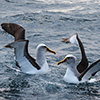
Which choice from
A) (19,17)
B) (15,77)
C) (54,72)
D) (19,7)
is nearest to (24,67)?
(15,77)

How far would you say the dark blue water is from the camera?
7.91 metres

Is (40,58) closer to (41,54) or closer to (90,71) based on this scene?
(41,54)

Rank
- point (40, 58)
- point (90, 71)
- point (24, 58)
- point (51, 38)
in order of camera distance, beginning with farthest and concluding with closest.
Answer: point (51, 38)
point (40, 58)
point (24, 58)
point (90, 71)

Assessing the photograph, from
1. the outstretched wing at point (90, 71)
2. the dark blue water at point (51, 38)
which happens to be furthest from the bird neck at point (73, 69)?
the dark blue water at point (51, 38)

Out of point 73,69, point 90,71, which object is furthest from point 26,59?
point 90,71

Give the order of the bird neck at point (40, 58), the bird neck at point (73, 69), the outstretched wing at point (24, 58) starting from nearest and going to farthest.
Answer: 1. the outstretched wing at point (24, 58)
2. the bird neck at point (73, 69)
3. the bird neck at point (40, 58)

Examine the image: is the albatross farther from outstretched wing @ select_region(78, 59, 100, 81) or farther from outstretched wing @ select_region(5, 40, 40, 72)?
outstretched wing @ select_region(78, 59, 100, 81)

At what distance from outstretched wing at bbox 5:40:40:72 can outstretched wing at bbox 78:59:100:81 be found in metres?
1.55

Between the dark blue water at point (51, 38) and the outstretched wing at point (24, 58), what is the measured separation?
312 mm

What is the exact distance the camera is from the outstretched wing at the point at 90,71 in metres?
7.87

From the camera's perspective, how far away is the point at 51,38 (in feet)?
40.8

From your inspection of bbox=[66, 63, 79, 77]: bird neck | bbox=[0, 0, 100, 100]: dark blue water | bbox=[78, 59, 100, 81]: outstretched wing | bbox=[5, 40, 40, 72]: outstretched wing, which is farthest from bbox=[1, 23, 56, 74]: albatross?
bbox=[78, 59, 100, 81]: outstretched wing

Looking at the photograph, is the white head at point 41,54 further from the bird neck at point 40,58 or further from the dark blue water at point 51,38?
the dark blue water at point 51,38

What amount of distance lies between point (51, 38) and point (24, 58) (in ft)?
13.5
